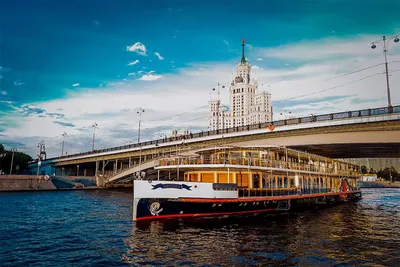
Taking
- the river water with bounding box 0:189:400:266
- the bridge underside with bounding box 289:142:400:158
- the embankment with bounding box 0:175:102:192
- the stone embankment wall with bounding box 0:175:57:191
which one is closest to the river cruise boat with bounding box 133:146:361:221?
the river water with bounding box 0:189:400:266

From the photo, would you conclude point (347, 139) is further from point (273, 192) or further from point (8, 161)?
point (8, 161)

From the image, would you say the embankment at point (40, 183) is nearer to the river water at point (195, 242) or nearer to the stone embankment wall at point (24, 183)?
the stone embankment wall at point (24, 183)

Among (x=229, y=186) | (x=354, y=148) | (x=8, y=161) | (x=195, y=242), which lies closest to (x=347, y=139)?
(x=354, y=148)

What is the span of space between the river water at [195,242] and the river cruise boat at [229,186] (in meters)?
1.13

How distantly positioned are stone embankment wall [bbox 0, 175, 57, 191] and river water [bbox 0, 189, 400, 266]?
3543 cm

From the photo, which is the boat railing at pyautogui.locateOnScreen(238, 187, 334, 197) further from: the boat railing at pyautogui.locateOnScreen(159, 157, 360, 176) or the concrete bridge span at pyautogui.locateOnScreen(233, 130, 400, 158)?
the concrete bridge span at pyautogui.locateOnScreen(233, 130, 400, 158)

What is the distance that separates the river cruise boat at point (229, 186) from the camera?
2280cm

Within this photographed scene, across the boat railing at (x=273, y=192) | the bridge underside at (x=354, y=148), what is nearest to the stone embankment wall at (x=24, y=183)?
the boat railing at (x=273, y=192)

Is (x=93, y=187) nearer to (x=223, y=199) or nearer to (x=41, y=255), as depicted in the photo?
(x=223, y=199)

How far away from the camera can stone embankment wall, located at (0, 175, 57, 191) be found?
185ft

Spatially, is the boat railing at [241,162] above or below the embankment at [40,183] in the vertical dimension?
above

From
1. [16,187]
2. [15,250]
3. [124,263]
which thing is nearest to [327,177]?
[124,263]

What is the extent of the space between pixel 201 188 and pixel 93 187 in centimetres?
5947

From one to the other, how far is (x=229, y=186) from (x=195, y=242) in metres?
7.91
